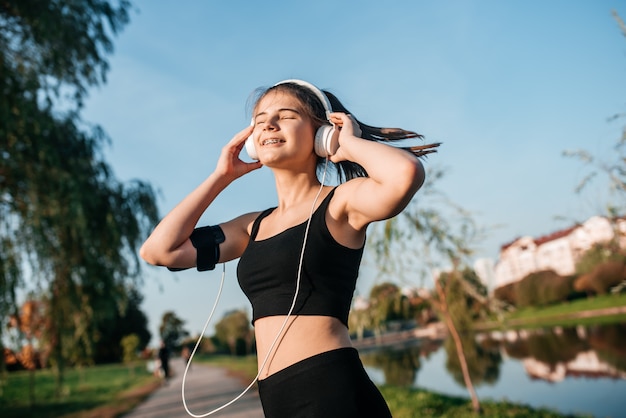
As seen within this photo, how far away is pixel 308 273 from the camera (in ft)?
4.42

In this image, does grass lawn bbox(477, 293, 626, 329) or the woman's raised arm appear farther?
grass lawn bbox(477, 293, 626, 329)

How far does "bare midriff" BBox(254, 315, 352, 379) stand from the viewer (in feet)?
4.28

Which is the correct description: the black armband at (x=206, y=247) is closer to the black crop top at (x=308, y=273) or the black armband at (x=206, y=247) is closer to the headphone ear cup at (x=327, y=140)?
the black crop top at (x=308, y=273)

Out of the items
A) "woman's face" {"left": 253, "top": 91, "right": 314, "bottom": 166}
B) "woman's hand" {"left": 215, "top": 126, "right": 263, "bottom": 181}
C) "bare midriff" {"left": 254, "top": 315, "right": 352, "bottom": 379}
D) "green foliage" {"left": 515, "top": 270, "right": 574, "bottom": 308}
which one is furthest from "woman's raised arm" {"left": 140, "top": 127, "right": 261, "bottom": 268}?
"green foliage" {"left": 515, "top": 270, "right": 574, "bottom": 308}

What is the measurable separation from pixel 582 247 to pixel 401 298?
4.20 meters

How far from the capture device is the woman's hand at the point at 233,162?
5.67ft

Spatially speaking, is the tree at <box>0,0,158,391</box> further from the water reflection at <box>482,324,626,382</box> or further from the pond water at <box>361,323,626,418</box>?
the water reflection at <box>482,324,626,382</box>

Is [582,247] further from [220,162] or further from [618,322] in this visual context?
[618,322]

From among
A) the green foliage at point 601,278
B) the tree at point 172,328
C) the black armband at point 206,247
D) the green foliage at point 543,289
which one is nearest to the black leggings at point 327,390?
the black armband at point 206,247

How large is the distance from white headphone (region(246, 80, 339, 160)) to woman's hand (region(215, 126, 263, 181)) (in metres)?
0.09

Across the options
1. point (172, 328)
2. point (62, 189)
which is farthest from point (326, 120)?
point (172, 328)

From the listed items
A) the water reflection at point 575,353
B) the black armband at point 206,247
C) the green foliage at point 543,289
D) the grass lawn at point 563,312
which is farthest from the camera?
the green foliage at point 543,289

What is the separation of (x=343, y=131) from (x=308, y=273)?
41 cm

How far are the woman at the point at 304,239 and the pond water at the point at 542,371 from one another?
8.01 metres
